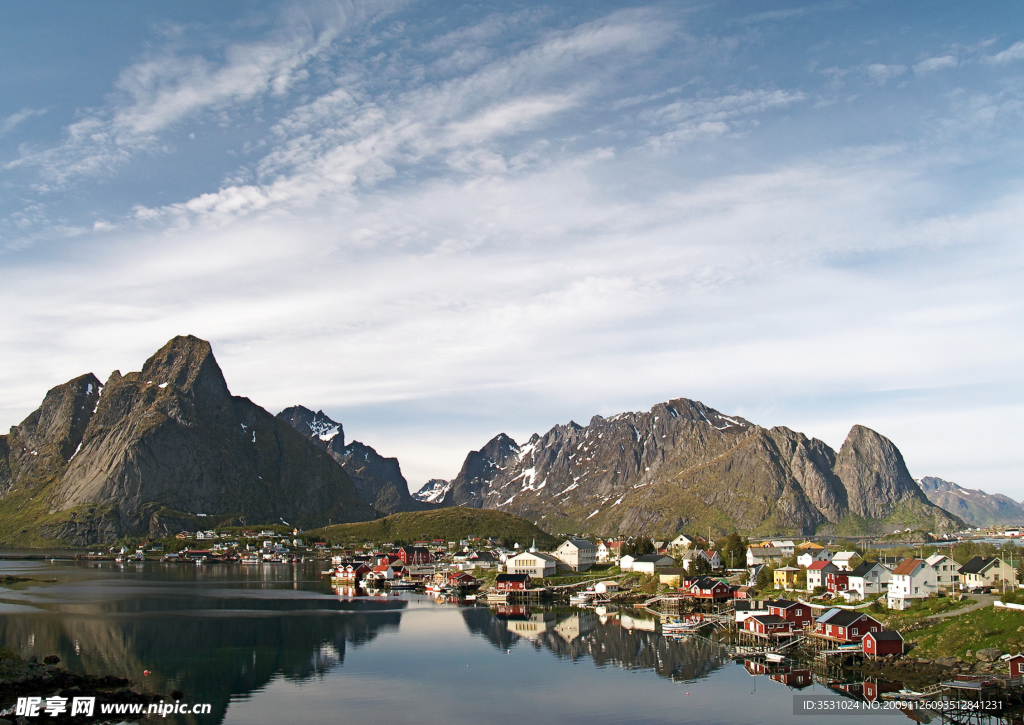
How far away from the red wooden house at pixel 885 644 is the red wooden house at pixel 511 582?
5341cm

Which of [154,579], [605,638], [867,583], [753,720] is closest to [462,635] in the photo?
[605,638]

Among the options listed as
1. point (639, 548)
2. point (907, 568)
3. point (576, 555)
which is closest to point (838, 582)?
point (907, 568)

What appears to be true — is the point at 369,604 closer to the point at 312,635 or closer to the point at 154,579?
the point at 312,635

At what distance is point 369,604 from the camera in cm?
8725

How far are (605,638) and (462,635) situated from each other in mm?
11940

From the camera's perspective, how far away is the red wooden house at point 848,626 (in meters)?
52.8

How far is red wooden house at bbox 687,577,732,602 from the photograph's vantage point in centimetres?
8194

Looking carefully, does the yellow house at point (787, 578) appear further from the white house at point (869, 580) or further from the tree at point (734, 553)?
the tree at point (734, 553)

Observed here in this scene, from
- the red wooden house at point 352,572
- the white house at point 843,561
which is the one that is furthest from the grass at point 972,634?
the red wooden house at point 352,572

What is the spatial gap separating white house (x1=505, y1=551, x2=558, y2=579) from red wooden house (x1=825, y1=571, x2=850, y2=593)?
46.6 metres

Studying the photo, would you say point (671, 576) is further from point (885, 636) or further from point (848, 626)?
point (885, 636)

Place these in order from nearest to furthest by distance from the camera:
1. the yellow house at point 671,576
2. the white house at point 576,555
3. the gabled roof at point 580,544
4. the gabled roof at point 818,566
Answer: the gabled roof at point 818,566
the yellow house at point 671,576
the white house at point 576,555
the gabled roof at point 580,544

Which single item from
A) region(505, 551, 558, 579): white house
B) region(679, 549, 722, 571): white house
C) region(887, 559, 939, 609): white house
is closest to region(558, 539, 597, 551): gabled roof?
region(505, 551, 558, 579): white house

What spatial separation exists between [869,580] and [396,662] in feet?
148
